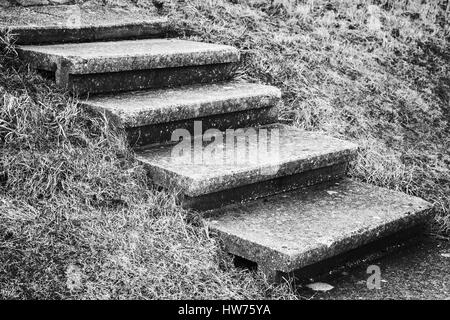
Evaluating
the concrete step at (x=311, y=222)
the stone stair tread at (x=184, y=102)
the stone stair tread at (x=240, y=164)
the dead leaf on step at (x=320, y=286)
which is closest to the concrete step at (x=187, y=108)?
the stone stair tread at (x=184, y=102)

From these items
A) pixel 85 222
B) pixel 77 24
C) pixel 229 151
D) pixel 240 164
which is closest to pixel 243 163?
pixel 240 164

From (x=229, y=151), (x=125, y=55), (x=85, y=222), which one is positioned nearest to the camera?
(x=85, y=222)

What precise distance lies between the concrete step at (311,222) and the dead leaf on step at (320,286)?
0.45ft

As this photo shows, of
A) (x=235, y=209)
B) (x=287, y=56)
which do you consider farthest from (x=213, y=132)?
(x=287, y=56)

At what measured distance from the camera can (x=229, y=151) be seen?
148 inches

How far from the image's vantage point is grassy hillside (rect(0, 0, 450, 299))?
2920 millimetres

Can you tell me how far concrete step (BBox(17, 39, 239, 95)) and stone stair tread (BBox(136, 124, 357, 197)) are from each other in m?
0.51

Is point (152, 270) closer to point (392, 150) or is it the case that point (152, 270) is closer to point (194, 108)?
point (194, 108)

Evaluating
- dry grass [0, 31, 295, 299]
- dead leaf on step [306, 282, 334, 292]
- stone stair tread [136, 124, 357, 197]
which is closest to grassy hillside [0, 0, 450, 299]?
dry grass [0, 31, 295, 299]

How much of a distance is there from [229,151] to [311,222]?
647 mm

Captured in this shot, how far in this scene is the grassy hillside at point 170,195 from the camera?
115 inches

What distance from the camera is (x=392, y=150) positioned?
4379 mm

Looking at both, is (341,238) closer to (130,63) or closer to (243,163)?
(243,163)

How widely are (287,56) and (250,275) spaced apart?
2.16 m
